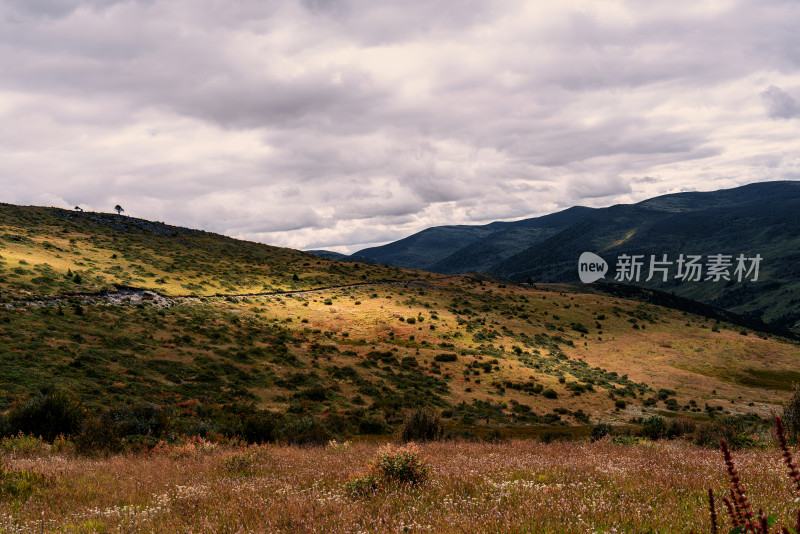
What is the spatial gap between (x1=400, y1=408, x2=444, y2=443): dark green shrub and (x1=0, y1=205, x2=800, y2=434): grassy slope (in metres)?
11.2

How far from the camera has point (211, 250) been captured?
100188mm

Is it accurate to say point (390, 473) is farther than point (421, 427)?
No

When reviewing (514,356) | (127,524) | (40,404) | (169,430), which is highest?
(127,524)

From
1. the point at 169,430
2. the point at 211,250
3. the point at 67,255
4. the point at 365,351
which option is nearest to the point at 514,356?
the point at 365,351

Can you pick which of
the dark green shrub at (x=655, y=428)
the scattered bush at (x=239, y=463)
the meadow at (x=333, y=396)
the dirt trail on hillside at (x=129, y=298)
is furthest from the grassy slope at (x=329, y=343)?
the scattered bush at (x=239, y=463)

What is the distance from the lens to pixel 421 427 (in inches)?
659

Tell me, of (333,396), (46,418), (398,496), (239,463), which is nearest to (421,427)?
(239,463)

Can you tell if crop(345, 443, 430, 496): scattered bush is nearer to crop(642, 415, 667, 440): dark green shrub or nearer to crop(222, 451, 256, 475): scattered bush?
crop(222, 451, 256, 475): scattered bush

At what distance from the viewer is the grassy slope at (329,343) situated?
28.6m

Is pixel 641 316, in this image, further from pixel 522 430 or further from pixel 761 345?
pixel 522 430

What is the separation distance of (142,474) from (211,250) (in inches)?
3981

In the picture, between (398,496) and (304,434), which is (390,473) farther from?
(304,434)

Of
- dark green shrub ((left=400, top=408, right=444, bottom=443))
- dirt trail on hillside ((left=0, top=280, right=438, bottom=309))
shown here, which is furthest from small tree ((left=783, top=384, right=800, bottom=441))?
dirt trail on hillside ((left=0, top=280, right=438, bottom=309))

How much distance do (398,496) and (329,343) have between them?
43.0 meters
